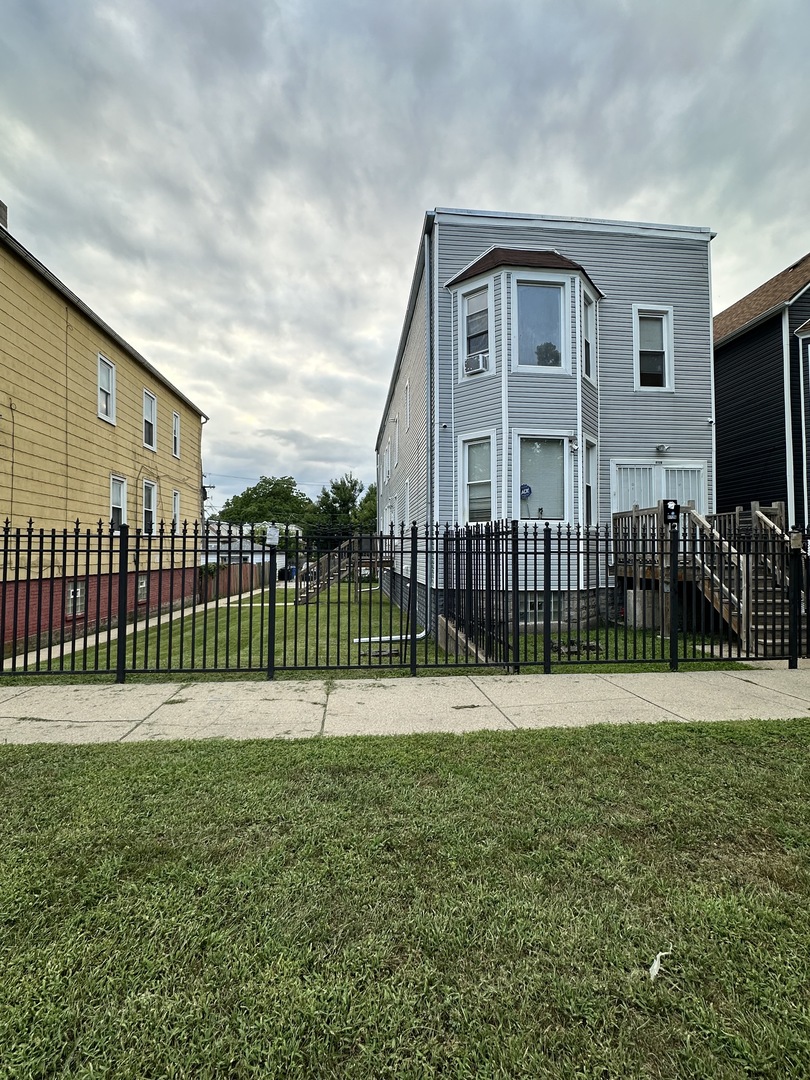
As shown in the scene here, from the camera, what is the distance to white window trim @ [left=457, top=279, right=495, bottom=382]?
450 inches

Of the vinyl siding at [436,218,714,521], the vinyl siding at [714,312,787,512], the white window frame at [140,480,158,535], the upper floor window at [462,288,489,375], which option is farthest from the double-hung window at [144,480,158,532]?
the vinyl siding at [714,312,787,512]

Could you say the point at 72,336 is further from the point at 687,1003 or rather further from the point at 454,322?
the point at 687,1003

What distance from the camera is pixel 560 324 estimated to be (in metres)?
11.6

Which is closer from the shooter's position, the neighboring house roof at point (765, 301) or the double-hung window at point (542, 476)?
the double-hung window at point (542, 476)

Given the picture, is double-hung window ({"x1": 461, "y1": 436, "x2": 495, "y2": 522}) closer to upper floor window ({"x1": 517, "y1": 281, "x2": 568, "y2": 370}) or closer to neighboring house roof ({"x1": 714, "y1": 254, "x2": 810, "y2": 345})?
upper floor window ({"x1": 517, "y1": 281, "x2": 568, "y2": 370})

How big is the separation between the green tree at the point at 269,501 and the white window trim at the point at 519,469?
187 ft

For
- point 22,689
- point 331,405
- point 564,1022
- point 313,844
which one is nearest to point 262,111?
point 22,689

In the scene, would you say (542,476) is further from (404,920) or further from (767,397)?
(404,920)

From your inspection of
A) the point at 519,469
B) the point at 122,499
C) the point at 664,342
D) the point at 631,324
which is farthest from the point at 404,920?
the point at 122,499

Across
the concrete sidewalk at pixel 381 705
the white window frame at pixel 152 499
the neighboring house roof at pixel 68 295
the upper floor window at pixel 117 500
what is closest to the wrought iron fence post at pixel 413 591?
the concrete sidewalk at pixel 381 705

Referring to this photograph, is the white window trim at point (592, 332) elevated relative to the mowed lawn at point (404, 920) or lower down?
elevated

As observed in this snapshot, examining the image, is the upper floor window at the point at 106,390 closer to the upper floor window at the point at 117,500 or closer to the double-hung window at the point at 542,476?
the upper floor window at the point at 117,500

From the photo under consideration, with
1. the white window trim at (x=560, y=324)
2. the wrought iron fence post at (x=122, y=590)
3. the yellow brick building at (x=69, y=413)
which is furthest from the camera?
the white window trim at (x=560, y=324)

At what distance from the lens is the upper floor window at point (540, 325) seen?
1143cm
